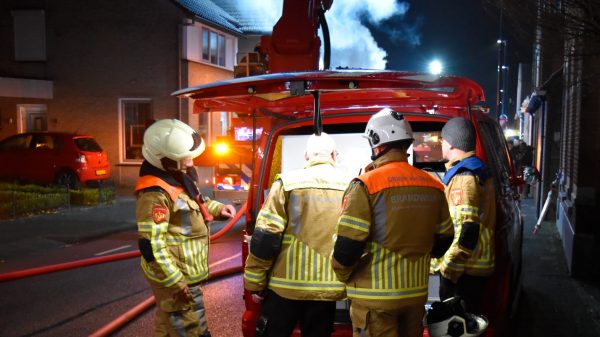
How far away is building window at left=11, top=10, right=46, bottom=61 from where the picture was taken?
2036 cm

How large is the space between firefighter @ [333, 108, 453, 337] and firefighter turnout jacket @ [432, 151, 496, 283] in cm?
57

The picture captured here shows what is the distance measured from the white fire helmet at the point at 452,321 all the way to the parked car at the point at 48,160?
1500 cm

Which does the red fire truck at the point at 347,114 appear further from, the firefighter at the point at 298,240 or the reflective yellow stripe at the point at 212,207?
the firefighter at the point at 298,240

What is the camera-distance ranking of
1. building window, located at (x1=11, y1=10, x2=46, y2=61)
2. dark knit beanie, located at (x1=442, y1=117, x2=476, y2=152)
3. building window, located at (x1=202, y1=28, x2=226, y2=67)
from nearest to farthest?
dark knit beanie, located at (x1=442, y1=117, x2=476, y2=152) → building window, located at (x1=11, y1=10, x2=46, y2=61) → building window, located at (x1=202, y1=28, x2=226, y2=67)

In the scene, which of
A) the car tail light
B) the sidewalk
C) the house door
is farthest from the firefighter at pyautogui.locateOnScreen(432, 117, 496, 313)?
the house door

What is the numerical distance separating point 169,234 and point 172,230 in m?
0.03

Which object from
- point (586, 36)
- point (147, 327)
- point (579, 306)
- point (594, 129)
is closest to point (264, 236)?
point (147, 327)

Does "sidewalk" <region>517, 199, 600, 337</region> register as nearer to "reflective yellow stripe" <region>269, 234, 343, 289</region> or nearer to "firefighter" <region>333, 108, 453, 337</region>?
"firefighter" <region>333, 108, 453, 337</region>

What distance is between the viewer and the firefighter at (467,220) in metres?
3.71

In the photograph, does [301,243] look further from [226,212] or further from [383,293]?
A: [226,212]

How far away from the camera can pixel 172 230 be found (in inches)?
144

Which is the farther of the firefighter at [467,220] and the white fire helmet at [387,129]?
the firefighter at [467,220]

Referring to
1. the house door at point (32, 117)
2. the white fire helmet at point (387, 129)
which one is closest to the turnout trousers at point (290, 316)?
the white fire helmet at point (387, 129)

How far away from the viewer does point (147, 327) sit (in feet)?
18.5
